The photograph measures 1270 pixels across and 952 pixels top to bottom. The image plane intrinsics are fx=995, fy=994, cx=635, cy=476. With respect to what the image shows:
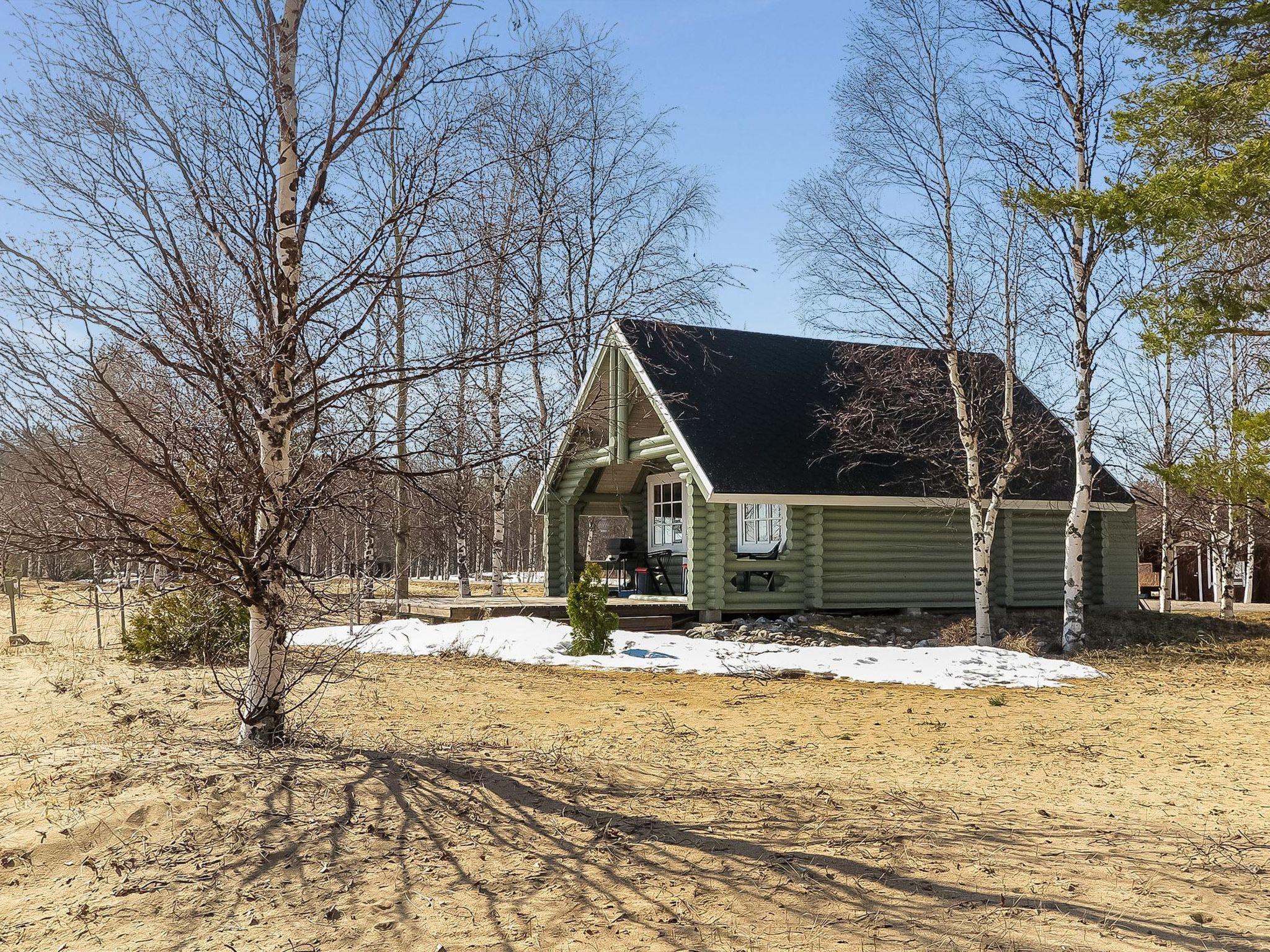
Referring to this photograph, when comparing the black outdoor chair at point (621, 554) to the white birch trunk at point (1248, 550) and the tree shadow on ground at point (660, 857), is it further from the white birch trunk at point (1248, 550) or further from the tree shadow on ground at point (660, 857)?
the tree shadow on ground at point (660, 857)

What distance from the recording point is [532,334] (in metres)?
6.34

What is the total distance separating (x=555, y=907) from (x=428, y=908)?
1.83ft

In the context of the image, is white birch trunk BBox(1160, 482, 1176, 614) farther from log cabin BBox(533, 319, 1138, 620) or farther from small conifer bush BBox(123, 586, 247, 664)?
small conifer bush BBox(123, 586, 247, 664)

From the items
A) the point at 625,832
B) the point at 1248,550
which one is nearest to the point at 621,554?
the point at 625,832

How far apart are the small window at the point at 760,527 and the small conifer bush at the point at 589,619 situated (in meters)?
5.97

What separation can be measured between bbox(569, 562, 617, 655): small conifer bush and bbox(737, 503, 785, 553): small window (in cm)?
597

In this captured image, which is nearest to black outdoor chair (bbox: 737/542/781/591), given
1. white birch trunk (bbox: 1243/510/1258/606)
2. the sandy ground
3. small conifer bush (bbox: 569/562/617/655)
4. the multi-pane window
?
the multi-pane window

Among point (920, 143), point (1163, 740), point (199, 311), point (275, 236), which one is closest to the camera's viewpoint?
point (199, 311)

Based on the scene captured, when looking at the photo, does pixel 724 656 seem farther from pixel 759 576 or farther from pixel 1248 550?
pixel 1248 550

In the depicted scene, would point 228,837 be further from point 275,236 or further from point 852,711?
point 852,711

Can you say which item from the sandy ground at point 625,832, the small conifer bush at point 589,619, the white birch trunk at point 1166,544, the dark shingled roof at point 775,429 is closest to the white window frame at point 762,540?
the dark shingled roof at point 775,429

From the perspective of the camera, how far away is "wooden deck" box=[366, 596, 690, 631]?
652 inches

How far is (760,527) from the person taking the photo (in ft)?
65.0

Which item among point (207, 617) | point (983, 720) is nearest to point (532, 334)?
point (983, 720)
